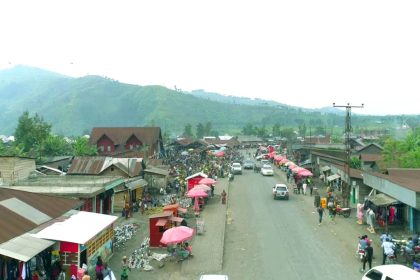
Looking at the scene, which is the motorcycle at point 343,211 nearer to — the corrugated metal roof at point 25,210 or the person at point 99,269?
the person at point 99,269

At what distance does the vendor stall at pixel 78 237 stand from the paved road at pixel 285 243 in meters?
5.42

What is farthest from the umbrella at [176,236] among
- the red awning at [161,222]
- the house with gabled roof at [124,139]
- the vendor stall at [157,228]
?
the house with gabled roof at [124,139]

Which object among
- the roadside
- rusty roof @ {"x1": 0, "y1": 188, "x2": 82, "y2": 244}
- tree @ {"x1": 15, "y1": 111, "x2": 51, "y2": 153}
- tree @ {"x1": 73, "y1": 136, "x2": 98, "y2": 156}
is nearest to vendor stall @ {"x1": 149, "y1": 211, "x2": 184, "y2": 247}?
Answer: the roadside

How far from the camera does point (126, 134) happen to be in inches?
3108

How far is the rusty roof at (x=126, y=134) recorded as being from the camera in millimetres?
75544

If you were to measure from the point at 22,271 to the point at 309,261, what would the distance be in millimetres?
11403

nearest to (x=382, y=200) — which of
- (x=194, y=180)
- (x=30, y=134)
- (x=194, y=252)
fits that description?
(x=194, y=252)

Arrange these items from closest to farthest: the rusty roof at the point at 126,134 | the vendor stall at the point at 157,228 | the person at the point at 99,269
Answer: the person at the point at 99,269
the vendor stall at the point at 157,228
the rusty roof at the point at 126,134

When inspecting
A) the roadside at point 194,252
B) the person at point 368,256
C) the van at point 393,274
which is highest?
the van at point 393,274

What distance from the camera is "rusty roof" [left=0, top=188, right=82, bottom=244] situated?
1608 cm

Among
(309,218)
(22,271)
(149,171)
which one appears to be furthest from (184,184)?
(22,271)

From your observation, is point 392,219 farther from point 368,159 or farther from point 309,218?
point 368,159

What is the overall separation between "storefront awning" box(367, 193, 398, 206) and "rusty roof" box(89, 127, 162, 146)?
166 feet

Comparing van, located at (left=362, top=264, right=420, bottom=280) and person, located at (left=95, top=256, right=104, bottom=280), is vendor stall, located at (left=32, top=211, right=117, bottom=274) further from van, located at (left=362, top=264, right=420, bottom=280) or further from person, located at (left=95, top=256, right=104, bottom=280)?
van, located at (left=362, top=264, right=420, bottom=280)
